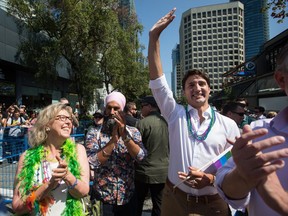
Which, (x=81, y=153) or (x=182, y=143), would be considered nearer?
(x=182, y=143)

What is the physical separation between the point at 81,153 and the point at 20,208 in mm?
661

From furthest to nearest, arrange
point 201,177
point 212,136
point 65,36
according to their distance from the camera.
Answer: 1. point 65,36
2. point 212,136
3. point 201,177

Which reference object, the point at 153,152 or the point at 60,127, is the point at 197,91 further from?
the point at 153,152

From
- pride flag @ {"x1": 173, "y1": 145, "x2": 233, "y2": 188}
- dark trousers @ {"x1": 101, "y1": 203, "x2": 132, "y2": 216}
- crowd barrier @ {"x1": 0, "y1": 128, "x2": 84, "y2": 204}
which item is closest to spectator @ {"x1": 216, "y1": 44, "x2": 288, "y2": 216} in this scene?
pride flag @ {"x1": 173, "y1": 145, "x2": 233, "y2": 188}

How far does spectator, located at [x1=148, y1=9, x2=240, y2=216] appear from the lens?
85.4 inches

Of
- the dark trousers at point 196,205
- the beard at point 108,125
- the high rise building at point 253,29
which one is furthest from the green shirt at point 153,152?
the high rise building at point 253,29

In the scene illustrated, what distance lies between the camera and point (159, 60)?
2.32 m

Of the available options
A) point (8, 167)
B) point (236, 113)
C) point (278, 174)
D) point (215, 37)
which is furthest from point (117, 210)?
point (215, 37)

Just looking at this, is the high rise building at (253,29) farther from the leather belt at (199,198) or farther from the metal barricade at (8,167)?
the leather belt at (199,198)


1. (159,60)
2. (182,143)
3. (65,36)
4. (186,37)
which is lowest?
(182,143)

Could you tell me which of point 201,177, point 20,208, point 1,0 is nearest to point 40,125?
point 20,208

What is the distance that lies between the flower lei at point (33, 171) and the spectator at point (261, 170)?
4.70ft

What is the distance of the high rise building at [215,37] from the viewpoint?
14838cm

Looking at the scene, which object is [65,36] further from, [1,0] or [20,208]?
[20,208]
